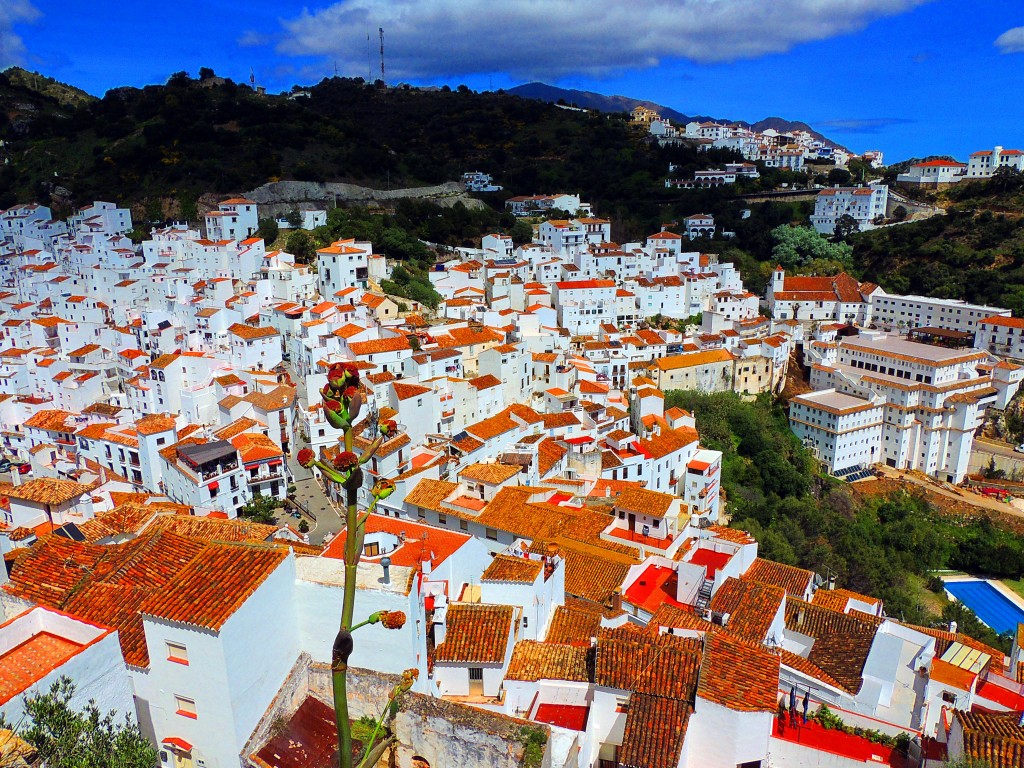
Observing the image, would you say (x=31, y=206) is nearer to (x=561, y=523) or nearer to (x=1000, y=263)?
(x=561, y=523)

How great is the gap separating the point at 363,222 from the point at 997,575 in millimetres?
38250

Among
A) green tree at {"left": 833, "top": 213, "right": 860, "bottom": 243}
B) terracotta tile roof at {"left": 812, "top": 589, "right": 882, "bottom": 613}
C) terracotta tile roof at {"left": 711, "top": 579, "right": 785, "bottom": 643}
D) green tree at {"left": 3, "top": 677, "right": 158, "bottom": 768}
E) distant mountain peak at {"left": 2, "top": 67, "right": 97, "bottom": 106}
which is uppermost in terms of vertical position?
distant mountain peak at {"left": 2, "top": 67, "right": 97, "bottom": 106}

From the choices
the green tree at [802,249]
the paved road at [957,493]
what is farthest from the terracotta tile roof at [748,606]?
the green tree at [802,249]

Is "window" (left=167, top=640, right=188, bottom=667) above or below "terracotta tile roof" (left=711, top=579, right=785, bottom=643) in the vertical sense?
above

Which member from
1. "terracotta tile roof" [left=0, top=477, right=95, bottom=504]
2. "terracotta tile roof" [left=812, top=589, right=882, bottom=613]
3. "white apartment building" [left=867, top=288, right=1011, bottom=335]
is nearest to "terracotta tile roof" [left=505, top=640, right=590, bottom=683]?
"terracotta tile roof" [left=812, top=589, right=882, bottom=613]

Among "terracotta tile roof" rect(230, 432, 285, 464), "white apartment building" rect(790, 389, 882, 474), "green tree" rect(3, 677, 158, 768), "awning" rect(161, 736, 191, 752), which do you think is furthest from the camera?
"white apartment building" rect(790, 389, 882, 474)

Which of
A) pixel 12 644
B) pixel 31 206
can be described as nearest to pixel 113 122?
pixel 31 206

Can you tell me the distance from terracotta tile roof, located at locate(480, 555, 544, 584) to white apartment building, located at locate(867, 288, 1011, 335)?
42653 millimetres

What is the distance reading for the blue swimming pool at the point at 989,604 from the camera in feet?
83.9

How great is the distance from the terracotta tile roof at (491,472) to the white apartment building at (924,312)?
36597 millimetres

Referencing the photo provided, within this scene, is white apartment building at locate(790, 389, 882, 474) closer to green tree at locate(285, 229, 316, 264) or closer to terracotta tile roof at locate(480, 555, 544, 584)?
terracotta tile roof at locate(480, 555, 544, 584)

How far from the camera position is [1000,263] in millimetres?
49594

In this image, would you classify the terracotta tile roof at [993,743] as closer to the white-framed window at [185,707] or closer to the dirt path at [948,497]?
the white-framed window at [185,707]

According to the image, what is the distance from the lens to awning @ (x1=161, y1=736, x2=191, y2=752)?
21.9 ft
